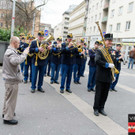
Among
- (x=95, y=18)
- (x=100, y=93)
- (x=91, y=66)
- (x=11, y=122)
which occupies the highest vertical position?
(x=95, y=18)

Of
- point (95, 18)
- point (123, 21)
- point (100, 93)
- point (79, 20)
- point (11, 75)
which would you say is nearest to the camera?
point (11, 75)

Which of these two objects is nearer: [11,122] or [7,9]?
[11,122]

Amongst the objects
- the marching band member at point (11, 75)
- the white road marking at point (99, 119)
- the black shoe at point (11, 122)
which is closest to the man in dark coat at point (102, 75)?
the white road marking at point (99, 119)

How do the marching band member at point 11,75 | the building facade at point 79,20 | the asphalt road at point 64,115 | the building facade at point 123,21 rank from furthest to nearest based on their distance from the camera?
the building facade at point 79,20, the building facade at point 123,21, the asphalt road at point 64,115, the marching band member at point 11,75

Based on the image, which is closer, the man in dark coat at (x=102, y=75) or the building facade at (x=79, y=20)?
the man in dark coat at (x=102, y=75)

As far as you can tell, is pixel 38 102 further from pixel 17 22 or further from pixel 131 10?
pixel 17 22

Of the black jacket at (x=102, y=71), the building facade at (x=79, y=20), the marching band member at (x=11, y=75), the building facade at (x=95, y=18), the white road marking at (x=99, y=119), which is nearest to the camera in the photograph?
the marching band member at (x=11, y=75)

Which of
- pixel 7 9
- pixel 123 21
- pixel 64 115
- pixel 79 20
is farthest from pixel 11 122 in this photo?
pixel 79 20

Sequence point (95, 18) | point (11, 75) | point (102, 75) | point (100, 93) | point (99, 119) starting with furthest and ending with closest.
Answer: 1. point (95, 18)
2. point (100, 93)
3. point (102, 75)
4. point (99, 119)
5. point (11, 75)

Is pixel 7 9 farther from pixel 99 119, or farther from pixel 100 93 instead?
pixel 99 119

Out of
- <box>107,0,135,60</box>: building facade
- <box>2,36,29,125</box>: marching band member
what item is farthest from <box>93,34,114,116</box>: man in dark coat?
<box>107,0,135,60</box>: building facade

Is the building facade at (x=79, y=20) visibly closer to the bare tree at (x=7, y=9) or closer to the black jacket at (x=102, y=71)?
Result: the bare tree at (x=7, y=9)

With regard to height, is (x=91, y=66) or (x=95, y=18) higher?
(x=95, y=18)

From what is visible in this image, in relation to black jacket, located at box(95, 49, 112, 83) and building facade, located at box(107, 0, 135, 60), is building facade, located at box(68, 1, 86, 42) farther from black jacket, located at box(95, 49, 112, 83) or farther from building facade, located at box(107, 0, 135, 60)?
black jacket, located at box(95, 49, 112, 83)
